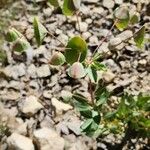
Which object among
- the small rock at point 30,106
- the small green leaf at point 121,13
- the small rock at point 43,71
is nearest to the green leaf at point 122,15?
the small green leaf at point 121,13

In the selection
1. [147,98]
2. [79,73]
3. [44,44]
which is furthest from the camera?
[44,44]

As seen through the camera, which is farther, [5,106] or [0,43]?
[0,43]

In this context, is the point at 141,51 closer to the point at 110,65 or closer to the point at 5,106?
the point at 110,65

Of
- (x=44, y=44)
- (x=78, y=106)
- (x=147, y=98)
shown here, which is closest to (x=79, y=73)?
(x=78, y=106)

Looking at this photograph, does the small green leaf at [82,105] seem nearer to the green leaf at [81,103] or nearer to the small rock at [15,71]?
the green leaf at [81,103]

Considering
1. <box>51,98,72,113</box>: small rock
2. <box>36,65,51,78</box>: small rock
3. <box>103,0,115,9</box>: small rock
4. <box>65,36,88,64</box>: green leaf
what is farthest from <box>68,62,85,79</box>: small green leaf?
<box>103,0,115,9</box>: small rock
